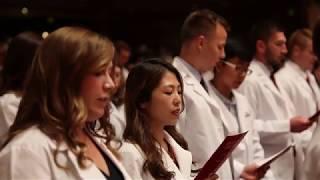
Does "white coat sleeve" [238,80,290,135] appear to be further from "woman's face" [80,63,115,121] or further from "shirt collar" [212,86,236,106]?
"woman's face" [80,63,115,121]

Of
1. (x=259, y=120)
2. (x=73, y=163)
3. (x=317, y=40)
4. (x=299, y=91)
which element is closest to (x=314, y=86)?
(x=299, y=91)

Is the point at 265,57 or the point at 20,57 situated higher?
the point at 20,57

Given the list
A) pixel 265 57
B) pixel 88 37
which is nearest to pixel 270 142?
pixel 265 57

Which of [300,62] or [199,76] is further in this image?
[300,62]

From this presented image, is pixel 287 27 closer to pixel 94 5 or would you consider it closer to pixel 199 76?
pixel 94 5

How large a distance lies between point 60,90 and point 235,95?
6.27 ft

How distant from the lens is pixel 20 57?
8.68 ft

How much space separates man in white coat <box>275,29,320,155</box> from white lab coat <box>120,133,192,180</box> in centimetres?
182

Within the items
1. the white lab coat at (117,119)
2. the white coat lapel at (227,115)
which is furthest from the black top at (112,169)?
the white lab coat at (117,119)

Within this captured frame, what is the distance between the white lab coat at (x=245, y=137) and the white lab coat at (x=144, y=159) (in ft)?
2.53

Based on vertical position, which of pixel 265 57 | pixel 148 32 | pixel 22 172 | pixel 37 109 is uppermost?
pixel 37 109

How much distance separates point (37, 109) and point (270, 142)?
8.08 feet

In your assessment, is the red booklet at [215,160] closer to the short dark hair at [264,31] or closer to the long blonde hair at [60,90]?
the long blonde hair at [60,90]

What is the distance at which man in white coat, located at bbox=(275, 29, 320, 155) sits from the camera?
4340 millimetres
